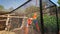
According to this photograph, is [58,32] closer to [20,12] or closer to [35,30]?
[35,30]

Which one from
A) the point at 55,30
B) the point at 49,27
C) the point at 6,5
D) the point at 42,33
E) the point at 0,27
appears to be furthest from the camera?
the point at 55,30

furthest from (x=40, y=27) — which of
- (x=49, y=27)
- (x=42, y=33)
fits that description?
(x=49, y=27)

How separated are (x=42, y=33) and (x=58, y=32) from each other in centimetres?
78

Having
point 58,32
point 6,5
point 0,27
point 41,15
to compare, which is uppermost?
point 6,5

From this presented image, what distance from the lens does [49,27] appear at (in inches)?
92.8

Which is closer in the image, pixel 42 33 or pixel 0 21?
pixel 0 21

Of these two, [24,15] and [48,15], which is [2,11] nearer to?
[24,15]

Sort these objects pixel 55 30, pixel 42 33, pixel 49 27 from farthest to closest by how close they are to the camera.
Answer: pixel 55 30
pixel 49 27
pixel 42 33

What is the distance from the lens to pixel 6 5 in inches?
70.3

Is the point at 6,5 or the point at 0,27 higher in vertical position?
the point at 6,5

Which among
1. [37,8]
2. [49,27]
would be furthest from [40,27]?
[49,27]

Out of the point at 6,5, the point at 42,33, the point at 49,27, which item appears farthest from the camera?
the point at 49,27

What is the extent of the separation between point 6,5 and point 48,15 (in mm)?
852

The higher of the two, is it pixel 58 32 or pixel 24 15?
pixel 24 15
